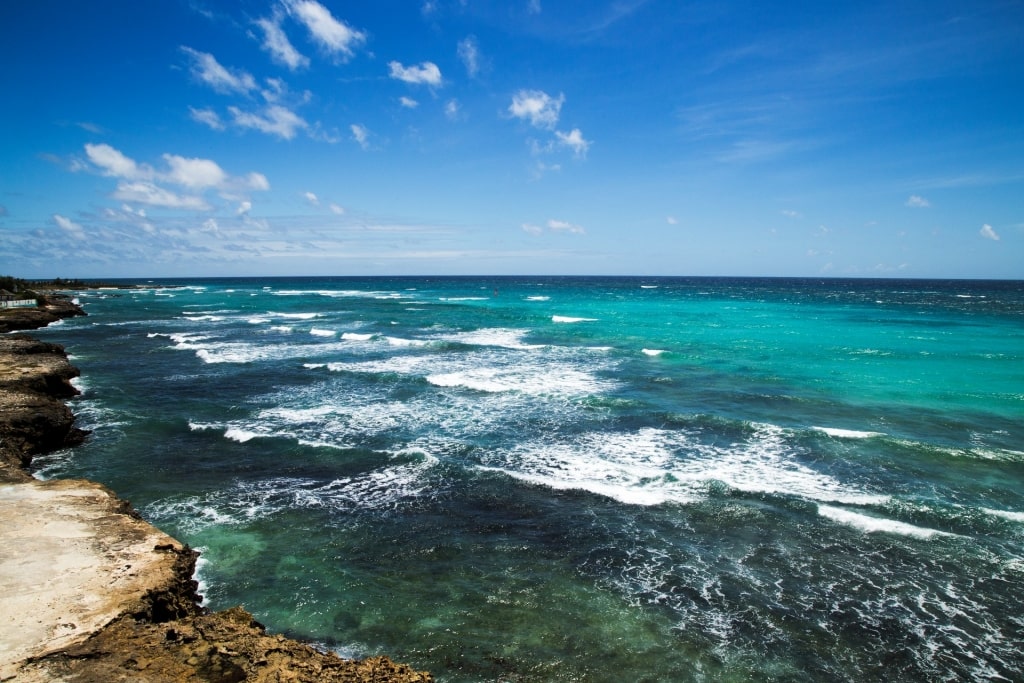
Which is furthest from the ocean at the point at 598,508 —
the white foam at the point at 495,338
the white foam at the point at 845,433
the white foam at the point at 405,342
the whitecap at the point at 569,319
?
the whitecap at the point at 569,319

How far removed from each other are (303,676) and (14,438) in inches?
549

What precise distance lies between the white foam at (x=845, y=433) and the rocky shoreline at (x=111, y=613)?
1596cm

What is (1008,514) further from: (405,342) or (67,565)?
(405,342)

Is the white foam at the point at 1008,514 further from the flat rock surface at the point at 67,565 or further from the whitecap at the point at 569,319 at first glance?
the whitecap at the point at 569,319

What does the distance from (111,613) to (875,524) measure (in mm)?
13605

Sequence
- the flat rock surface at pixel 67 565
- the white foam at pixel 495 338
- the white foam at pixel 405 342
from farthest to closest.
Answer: the white foam at pixel 405 342 → the white foam at pixel 495 338 → the flat rock surface at pixel 67 565

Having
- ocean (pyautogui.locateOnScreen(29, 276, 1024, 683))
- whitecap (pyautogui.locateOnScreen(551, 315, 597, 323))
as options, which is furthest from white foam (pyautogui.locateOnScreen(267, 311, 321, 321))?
ocean (pyautogui.locateOnScreen(29, 276, 1024, 683))

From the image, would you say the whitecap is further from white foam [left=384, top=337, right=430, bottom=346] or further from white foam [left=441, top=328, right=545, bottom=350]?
white foam [left=384, top=337, right=430, bottom=346]

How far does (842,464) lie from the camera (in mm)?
14312

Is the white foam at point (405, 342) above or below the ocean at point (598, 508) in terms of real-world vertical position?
above

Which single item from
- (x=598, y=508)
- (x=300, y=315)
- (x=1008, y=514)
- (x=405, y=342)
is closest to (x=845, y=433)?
(x=1008, y=514)

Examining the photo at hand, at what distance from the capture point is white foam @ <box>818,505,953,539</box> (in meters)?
10.7

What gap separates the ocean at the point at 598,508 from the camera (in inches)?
306

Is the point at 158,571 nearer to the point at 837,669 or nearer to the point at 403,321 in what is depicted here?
the point at 837,669
